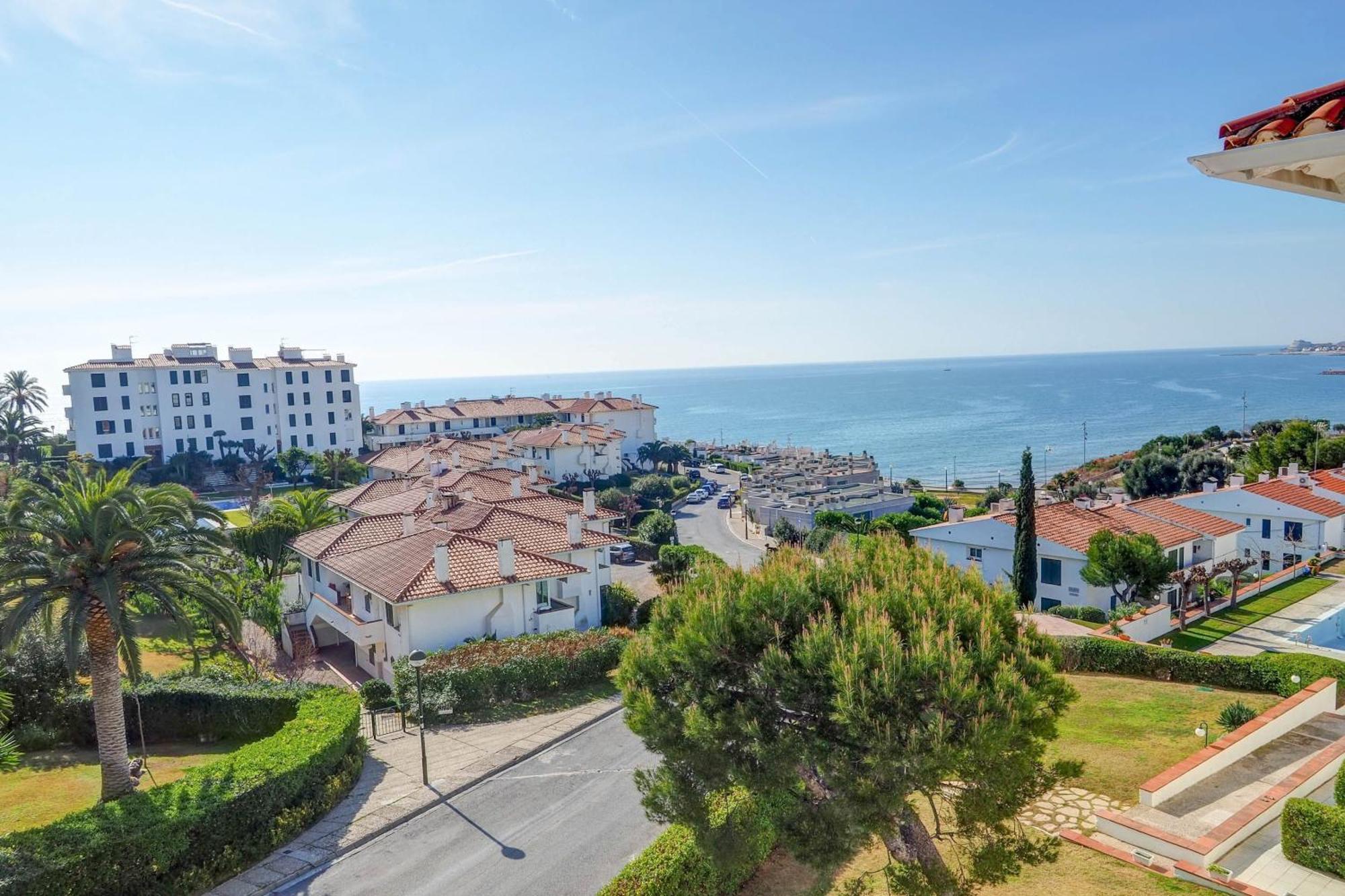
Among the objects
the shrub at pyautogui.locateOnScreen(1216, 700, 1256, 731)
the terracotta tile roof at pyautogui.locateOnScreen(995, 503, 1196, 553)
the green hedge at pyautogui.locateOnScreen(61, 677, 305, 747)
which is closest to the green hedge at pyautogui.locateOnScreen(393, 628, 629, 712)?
the green hedge at pyautogui.locateOnScreen(61, 677, 305, 747)

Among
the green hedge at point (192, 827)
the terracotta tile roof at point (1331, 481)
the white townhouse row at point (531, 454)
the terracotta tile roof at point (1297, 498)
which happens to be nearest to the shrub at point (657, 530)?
the white townhouse row at point (531, 454)

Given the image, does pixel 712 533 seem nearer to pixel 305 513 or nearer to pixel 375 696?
pixel 305 513

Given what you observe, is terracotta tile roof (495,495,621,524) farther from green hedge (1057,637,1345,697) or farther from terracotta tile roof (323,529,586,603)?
green hedge (1057,637,1345,697)

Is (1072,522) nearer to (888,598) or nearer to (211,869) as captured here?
(888,598)

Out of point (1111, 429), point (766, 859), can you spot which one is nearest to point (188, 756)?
point (766, 859)

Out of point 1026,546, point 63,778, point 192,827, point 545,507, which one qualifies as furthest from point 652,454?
point 192,827
